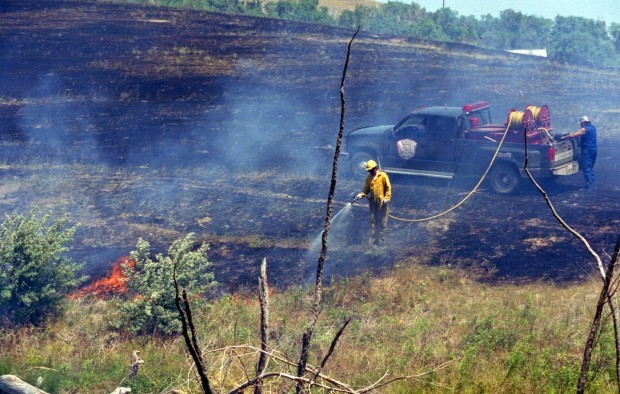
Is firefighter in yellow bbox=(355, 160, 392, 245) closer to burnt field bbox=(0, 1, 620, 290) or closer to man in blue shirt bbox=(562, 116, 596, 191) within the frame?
burnt field bbox=(0, 1, 620, 290)

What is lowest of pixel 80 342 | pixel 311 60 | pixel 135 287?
pixel 80 342

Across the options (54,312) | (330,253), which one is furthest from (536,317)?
(54,312)

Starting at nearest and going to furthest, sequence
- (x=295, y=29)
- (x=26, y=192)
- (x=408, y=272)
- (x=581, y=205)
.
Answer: (x=408, y=272) → (x=581, y=205) → (x=26, y=192) → (x=295, y=29)

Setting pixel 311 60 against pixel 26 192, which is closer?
pixel 26 192

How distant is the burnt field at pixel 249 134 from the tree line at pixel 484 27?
4.78 metres

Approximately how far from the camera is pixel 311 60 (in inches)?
1276

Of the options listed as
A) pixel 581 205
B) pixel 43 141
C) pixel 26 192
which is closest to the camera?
pixel 581 205

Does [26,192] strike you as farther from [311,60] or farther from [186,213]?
[311,60]

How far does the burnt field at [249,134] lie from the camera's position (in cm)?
1362

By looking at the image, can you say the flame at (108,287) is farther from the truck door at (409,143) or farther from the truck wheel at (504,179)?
the truck wheel at (504,179)

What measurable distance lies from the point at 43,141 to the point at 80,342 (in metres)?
13.6

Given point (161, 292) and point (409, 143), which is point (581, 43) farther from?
point (161, 292)

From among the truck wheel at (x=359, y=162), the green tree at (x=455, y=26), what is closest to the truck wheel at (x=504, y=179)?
the truck wheel at (x=359, y=162)

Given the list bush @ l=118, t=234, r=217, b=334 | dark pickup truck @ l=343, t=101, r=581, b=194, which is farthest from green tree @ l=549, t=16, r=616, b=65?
bush @ l=118, t=234, r=217, b=334
